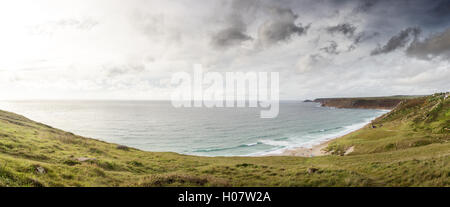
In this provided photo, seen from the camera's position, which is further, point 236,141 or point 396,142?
point 236,141

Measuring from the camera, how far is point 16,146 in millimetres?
17438

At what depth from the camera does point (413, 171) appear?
10031 millimetres

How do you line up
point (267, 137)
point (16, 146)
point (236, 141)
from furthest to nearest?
point (267, 137) < point (236, 141) < point (16, 146)
